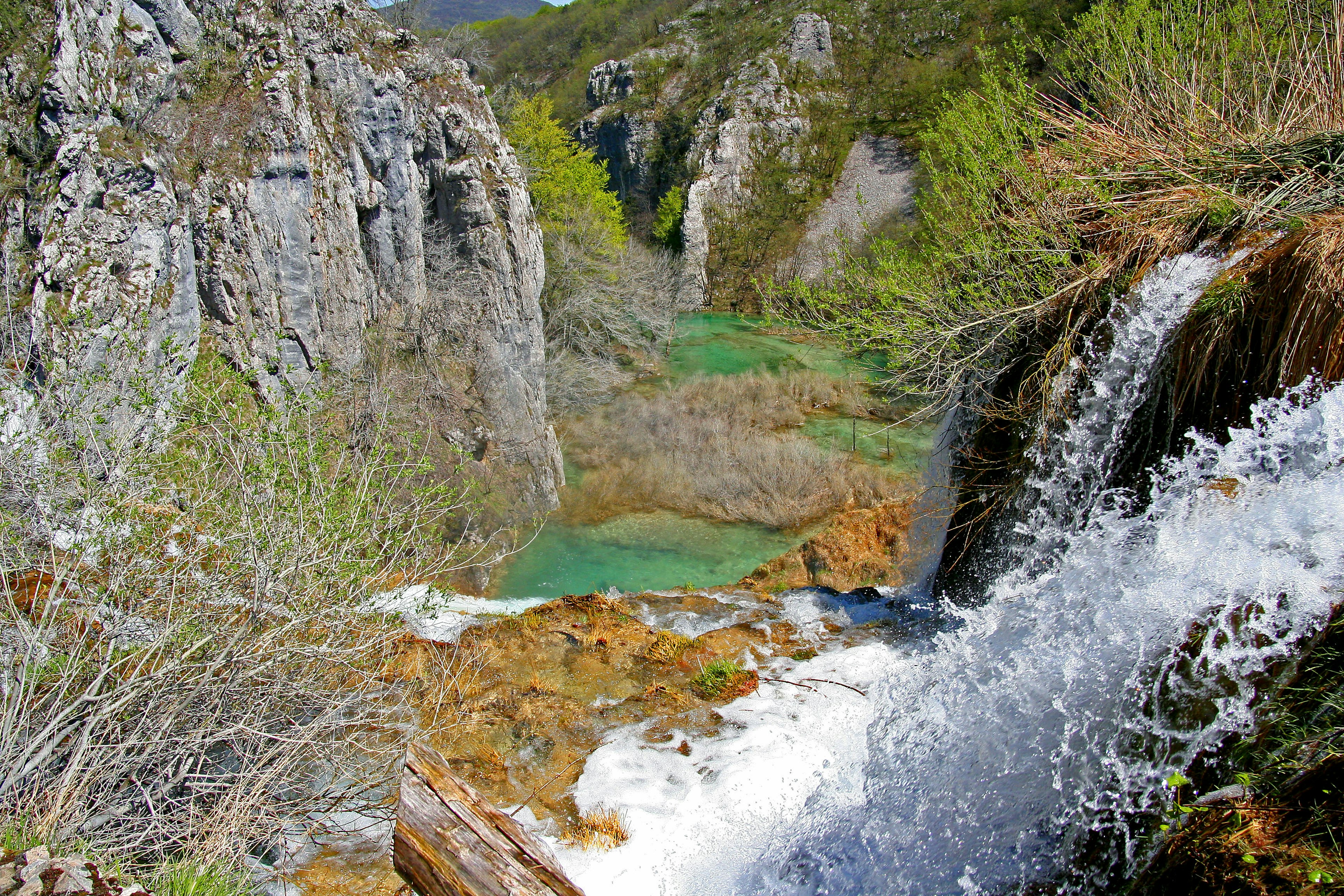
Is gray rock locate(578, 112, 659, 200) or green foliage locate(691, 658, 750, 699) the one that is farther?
gray rock locate(578, 112, 659, 200)

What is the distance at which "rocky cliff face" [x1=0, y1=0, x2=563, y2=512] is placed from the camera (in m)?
7.27

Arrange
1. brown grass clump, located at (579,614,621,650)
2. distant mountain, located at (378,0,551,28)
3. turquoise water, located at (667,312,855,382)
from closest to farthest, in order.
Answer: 1. brown grass clump, located at (579,614,621,650)
2. turquoise water, located at (667,312,855,382)
3. distant mountain, located at (378,0,551,28)

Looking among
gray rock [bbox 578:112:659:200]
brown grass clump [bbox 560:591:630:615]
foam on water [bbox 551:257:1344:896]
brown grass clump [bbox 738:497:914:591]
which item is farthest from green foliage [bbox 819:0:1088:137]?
foam on water [bbox 551:257:1344:896]

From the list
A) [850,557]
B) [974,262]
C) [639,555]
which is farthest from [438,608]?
[639,555]

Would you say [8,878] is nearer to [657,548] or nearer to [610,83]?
[657,548]

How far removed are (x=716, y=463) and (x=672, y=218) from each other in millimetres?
25857

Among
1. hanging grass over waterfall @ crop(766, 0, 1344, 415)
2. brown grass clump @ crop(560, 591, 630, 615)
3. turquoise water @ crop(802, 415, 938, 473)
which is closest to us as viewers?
hanging grass over waterfall @ crop(766, 0, 1344, 415)

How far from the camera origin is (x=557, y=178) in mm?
23828

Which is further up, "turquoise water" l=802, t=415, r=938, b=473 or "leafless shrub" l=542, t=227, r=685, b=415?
"leafless shrub" l=542, t=227, r=685, b=415

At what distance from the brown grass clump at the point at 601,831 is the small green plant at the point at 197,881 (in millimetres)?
1809

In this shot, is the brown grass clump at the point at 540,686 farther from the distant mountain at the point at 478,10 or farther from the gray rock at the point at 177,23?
the distant mountain at the point at 478,10

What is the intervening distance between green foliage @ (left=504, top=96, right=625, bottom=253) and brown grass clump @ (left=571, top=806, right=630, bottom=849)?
64.0 feet

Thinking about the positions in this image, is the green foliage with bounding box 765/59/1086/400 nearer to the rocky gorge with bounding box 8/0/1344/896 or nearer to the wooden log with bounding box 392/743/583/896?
the rocky gorge with bounding box 8/0/1344/896

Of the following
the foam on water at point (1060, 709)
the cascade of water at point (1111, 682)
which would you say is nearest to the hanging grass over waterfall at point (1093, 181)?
the foam on water at point (1060, 709)
